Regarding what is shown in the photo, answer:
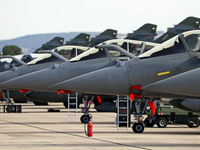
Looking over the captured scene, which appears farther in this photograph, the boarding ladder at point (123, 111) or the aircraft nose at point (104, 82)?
the boarding ladder at point (123, 111)

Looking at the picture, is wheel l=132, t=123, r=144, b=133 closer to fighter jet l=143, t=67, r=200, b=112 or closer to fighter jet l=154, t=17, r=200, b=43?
fighter jet l=143, t=67, r=200, b=112

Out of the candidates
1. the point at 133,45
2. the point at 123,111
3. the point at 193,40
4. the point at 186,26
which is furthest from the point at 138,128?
the point at 186,26

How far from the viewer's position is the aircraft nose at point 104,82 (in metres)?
16.6

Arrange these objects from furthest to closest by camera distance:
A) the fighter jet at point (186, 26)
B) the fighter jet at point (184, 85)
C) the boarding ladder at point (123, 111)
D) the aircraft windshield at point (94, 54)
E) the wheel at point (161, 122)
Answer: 1. the fighter jet at point (186, 26)
2. the aircraft windshield at point (94, 54)
3. the wheel at point (161, 122)
4. the boarding ladder at point (123, 111)
5. the fighter jet at point (184, 85)

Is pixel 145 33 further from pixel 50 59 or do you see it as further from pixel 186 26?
pixel 50 59

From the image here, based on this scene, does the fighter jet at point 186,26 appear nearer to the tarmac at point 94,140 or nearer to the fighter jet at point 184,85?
the tarmac at point 94,140

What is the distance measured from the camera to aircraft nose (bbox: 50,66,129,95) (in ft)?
54.5

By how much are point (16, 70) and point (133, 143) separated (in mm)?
13306

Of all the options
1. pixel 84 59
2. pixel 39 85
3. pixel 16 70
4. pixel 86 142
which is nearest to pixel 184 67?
pixel 86 142

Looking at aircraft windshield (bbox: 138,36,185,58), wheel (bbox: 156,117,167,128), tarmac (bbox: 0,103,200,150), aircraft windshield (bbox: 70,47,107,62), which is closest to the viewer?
tarmac (bbox: 0,103,200,150)

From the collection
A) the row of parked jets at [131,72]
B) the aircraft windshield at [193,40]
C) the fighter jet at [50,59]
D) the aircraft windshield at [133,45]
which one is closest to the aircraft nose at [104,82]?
the row of parked jets at [131,72]

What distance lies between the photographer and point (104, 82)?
16906mm

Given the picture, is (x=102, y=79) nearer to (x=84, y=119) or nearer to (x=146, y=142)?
(x=146, y=142)

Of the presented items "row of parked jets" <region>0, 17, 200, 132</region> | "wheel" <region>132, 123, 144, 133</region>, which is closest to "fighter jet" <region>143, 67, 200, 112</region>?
"row of parked jets" <region>0, 17, 200, 132</region>
